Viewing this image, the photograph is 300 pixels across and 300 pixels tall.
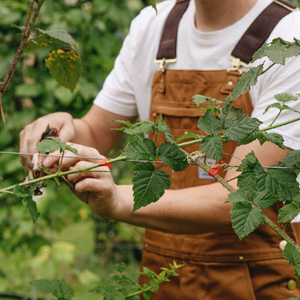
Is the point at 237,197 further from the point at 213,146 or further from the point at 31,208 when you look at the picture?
the point at 31,208

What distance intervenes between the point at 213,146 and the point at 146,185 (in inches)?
4.7

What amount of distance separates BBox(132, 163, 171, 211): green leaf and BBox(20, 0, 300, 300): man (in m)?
0.25

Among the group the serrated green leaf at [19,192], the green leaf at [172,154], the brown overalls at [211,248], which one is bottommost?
the brown overalls at [211,248]

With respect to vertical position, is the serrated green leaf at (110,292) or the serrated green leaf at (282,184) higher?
the serrated green leaf at (282,184)

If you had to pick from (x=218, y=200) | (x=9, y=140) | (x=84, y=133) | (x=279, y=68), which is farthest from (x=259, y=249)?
(x=9, y=140)

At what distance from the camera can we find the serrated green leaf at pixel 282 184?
2.20 ft

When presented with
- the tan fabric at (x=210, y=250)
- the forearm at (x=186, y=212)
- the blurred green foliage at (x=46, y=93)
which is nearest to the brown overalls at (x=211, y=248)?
the tan fabric at (x=210, y=250)

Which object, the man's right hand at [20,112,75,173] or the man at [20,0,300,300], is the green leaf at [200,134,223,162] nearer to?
the man at [20,0,300,300]

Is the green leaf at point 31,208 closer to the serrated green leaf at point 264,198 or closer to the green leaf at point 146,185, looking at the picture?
the green leaf at point 146,185

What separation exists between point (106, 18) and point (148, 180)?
175 centimetres

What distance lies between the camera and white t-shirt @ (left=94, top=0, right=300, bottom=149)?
1041mm

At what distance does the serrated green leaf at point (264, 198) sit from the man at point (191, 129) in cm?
38

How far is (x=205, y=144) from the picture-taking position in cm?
67

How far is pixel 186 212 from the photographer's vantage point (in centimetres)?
104
